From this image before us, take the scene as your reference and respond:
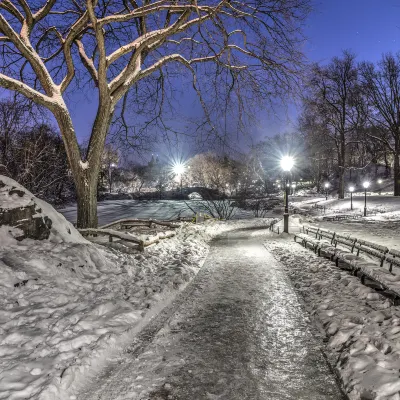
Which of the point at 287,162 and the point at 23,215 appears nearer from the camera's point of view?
the point at 23,215

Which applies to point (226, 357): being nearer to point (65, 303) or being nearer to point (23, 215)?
point (65, 303)

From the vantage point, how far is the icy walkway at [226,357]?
10.4 ft

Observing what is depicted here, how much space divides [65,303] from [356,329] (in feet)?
15.3

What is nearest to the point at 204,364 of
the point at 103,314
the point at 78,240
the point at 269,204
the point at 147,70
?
the point at 103,314

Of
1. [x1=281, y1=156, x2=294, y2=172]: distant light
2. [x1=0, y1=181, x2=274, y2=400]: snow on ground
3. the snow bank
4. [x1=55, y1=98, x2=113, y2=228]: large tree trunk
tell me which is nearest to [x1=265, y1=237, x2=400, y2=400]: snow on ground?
[x1=0, y1=181, x2=274, y2=400]: snow on ground

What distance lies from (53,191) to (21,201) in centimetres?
2056

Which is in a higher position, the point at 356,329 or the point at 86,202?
the point at 86,202

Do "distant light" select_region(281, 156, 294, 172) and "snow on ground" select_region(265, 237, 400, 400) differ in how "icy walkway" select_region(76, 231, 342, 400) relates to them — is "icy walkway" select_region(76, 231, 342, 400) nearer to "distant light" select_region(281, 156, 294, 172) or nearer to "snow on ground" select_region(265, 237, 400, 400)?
"snow on ground" select_region(265, 237, 400, 400)

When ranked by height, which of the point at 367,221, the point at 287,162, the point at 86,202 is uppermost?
the point at 287,162

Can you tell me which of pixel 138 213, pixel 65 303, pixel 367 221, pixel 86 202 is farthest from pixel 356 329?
pixel 138 213

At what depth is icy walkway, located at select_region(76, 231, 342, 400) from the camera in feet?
10.4

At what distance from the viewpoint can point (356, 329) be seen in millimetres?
4309

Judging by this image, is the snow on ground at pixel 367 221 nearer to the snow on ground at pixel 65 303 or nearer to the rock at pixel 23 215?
the snow on ground at pixel 65 303

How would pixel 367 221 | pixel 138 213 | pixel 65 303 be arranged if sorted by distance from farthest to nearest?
pixel 138 213 < pixel 367 221 < pixel 65 303
